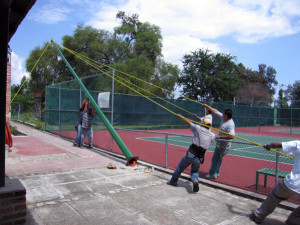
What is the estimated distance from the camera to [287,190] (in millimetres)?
4039

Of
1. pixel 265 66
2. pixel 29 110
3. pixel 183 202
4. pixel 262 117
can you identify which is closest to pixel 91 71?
pixel 29 110

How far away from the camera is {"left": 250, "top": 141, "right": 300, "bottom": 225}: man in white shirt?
399 cm

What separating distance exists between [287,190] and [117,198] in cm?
308

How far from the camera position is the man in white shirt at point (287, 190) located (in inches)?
157

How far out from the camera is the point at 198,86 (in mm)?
35531

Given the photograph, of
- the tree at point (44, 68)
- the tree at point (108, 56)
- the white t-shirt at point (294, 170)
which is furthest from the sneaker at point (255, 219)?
the tree at point (44, 68)

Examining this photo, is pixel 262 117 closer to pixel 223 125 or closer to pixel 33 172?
pixel 223 125

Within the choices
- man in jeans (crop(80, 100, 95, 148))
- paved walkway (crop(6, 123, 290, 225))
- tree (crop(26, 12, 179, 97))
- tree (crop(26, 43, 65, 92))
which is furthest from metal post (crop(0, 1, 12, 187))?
tree (crop(26, 43, 65, 92))

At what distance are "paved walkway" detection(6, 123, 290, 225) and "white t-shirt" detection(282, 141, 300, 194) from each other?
891 mm

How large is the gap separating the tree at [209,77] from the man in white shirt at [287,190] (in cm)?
3123

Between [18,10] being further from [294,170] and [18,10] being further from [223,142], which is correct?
[223,142]

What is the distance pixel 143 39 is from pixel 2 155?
28.8m

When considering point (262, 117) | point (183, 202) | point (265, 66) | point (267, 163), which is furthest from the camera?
point (265, 66)

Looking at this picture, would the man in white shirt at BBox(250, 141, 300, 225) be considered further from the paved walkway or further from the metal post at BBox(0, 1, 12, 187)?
the metal post at BBox(0, 1, 12, 187)
